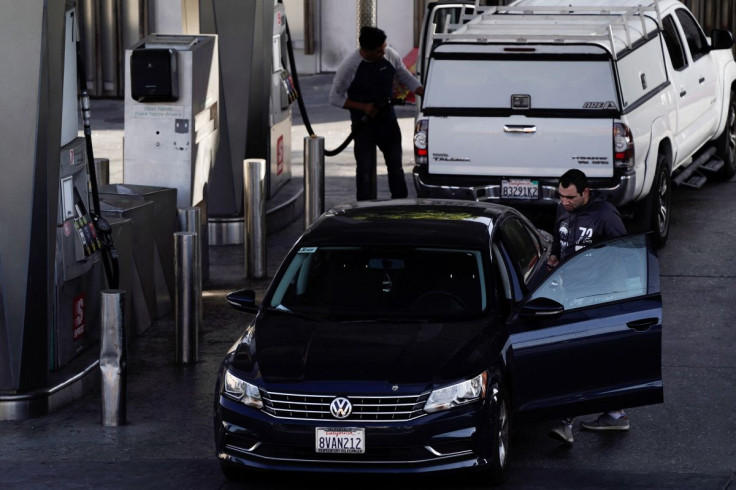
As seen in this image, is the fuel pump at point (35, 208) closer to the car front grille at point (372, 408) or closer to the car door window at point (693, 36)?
the car front grille at point (372, 408)

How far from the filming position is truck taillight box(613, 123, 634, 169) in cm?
1331

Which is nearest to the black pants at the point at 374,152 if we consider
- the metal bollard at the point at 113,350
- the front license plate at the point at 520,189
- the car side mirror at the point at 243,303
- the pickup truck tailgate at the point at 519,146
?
the pickup truck tailgate at the point at 519,146

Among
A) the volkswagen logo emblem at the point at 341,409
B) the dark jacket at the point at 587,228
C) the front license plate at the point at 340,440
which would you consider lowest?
the front license plate at the point at 340,440

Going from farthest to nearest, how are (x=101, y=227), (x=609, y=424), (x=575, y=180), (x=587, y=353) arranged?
(x=101, y=227), (x=575, y=180), (x=609, y=424), (x=587, y=353)

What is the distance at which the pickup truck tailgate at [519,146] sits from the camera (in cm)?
1341

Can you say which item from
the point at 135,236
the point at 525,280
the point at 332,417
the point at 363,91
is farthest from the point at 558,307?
the point at 363,91

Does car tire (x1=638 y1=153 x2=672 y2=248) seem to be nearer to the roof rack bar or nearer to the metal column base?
the roof rack bar

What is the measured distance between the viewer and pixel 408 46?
28.1m

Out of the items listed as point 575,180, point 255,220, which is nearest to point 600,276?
point 575,180

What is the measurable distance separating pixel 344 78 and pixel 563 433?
701cm

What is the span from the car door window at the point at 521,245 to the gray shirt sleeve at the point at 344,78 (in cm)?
538

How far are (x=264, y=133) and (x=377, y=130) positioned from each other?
1.47 meters

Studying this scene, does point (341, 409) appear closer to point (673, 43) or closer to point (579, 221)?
point (579, 221)

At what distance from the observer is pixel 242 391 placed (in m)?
8.11
